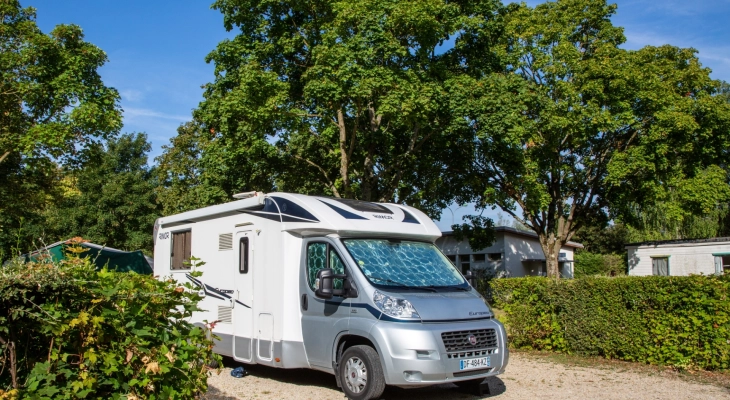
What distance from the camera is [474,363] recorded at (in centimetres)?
695

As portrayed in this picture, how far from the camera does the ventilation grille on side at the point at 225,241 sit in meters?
9.38

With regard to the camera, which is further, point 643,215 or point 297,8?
point 643,215

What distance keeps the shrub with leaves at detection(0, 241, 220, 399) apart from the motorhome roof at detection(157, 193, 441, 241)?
3.78 metres

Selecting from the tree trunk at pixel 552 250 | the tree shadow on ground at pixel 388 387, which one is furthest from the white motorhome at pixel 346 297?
the tree trunk at pixel 552 250

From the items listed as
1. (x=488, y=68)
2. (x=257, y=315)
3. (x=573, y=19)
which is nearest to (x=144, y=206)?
(x=488, y=68)

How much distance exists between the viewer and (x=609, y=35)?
79.4ft

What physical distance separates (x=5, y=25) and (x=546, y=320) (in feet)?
56.0

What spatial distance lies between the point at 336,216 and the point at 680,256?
2493 centimetres

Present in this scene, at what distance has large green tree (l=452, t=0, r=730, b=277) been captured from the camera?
22109mm

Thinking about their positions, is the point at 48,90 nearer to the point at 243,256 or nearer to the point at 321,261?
the point at 243,256

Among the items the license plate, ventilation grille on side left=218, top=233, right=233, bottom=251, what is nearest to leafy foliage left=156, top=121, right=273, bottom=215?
ventilation grille on side left=218, top=233, right=233, bottom=251

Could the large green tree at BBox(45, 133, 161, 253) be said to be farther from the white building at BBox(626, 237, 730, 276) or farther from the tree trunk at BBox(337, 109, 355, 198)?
the white building at BBox(626, 237, 730, 276)

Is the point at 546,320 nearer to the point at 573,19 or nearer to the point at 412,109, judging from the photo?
the point at 412,109

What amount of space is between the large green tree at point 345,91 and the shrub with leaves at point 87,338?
12.7 meters
